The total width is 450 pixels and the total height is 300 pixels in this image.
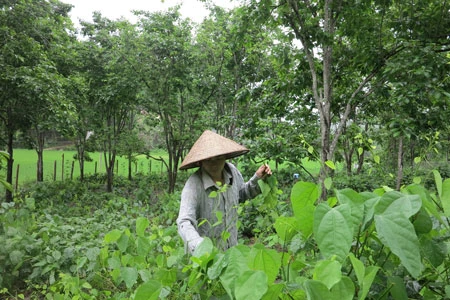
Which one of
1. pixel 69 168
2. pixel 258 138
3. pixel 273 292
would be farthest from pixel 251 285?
pixel 69 168

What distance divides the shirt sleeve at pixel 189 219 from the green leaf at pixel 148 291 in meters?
0.47

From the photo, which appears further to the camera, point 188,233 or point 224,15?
point 224,15

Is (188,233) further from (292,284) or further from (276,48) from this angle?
(276,48)

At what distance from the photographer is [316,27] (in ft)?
12.3

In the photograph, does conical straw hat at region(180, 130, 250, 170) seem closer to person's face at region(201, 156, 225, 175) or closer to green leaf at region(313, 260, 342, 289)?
person's face at region(201, 156, 225, 175)

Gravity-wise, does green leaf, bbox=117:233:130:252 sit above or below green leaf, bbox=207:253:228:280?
below

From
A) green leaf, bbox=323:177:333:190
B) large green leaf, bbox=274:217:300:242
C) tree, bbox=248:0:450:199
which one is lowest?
large green leaf, bbox=274:217:300:242

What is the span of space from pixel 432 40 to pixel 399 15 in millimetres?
625

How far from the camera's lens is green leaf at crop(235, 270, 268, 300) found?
0.50 meters

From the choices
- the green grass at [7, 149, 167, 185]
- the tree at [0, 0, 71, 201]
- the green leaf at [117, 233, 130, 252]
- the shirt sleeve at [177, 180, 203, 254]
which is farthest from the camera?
the green grass at [7, 149, 167, 185]

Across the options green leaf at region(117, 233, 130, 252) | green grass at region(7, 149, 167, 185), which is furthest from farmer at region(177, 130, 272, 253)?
green grass at region(7, 149, 167, 185)

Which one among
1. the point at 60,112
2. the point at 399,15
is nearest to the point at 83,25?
the point at 60,112

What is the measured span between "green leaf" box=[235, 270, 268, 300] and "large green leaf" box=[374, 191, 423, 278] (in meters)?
0.19

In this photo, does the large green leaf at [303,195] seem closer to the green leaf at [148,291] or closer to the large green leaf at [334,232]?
the large green leaf at [334,232]
